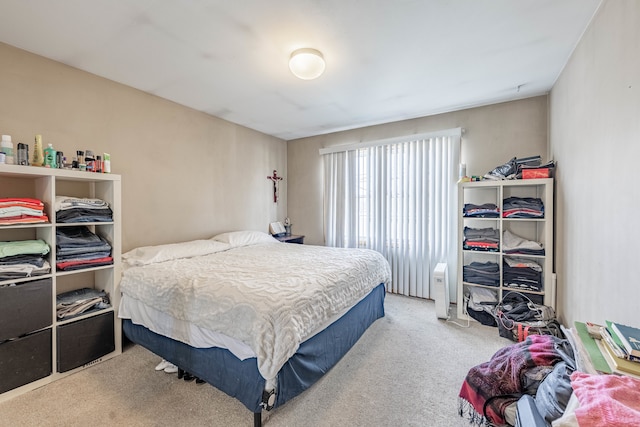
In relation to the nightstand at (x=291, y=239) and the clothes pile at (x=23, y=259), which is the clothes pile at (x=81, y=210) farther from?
the nightstand at (x=291, y=239)

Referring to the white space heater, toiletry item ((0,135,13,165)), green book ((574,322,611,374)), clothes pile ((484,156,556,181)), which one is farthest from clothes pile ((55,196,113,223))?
clothes pile ((484,156,556,181))

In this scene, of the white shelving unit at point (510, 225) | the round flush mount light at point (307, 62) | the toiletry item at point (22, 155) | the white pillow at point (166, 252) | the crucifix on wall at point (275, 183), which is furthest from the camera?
the crucifix on wall at point (275, 183)

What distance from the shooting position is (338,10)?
1657mm

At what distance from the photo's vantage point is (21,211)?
1.81 metres

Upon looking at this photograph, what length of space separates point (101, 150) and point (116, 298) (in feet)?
4.68

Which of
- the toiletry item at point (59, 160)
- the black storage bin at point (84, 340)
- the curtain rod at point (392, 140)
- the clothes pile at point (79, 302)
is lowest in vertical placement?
the black storage bin at point (84, 340)

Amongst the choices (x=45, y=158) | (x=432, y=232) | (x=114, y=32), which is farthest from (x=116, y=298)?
(x=432, y=232)

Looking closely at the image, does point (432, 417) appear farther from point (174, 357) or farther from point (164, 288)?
point (164, 288)

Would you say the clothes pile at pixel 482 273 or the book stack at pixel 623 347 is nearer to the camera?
the book stack at pixel 623 347

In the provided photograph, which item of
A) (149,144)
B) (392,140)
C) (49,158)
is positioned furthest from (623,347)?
(149,144)

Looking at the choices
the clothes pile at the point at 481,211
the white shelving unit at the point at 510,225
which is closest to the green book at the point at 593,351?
the white shelving unit at the point at 510,225

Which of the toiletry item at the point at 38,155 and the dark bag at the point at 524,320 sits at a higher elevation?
the toiletry item at the point at 38,155

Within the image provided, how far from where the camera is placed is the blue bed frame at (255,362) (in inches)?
58.7

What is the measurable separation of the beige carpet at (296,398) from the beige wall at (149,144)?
50.9 inches
